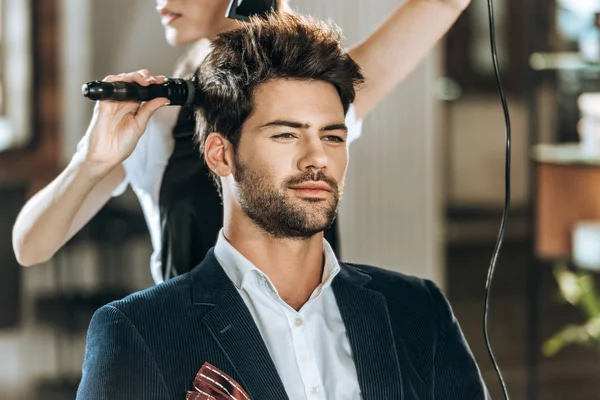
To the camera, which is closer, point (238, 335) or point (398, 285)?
point (238, 335)

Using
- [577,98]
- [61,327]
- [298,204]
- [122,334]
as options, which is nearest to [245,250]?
[298,204]

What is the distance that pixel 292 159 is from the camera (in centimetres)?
154

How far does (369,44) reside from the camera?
1.93m

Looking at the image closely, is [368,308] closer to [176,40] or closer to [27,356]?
[176,40]

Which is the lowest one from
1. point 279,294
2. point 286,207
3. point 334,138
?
point 279,294

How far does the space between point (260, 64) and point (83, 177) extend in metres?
0.35

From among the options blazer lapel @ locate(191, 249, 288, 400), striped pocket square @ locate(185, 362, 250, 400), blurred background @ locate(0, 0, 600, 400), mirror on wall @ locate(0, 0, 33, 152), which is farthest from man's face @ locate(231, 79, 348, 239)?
mirror on wall @ locate(0, 0, 33, 152)

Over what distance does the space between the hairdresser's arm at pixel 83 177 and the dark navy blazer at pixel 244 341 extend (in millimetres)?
227

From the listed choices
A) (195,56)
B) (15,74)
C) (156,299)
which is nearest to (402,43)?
(195,56)

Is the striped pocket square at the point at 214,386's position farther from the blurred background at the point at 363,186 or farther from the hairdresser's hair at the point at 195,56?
the blurred background at the point at 363,186

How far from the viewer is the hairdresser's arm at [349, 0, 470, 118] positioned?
1.91 metres

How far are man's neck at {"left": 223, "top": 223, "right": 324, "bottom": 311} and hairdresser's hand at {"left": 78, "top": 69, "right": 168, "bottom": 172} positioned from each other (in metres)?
0.21

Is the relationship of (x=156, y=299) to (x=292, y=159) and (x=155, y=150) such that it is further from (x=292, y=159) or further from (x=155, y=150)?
(x=155, y=150)

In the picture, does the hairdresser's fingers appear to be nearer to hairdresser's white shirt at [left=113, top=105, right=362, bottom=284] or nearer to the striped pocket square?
hairdresser's white shirt at [left=113, top=105, right=362, bottom=284]
